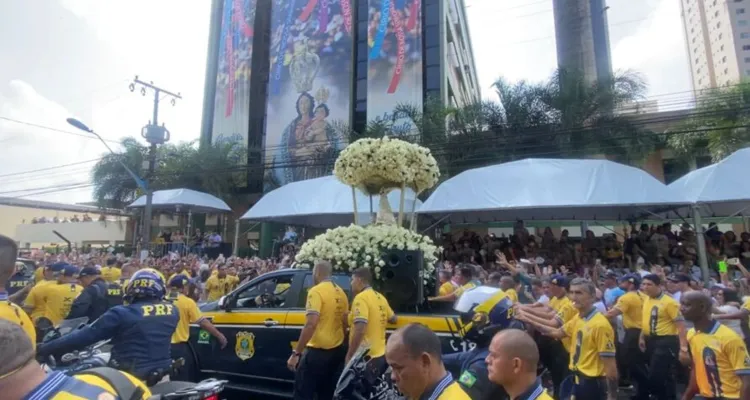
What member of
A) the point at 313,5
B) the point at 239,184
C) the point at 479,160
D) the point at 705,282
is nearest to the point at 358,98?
the point at 313,5

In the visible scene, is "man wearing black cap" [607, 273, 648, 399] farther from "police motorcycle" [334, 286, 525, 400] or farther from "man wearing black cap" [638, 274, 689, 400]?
"police motorcycle" [334, 286, 525, 400]

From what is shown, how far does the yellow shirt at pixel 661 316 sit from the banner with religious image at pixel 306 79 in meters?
25.3

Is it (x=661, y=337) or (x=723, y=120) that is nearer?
(x=661, y=337)

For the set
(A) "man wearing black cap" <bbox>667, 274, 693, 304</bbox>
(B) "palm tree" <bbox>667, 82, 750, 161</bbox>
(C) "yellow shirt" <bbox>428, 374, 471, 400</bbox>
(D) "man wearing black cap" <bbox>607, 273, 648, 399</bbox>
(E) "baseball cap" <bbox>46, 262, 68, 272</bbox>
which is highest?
(B) "palm tree" <bbox>667, 82, 750, 161</bbox>

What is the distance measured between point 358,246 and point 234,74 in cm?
3402

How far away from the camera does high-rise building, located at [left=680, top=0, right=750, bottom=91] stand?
8681 cm

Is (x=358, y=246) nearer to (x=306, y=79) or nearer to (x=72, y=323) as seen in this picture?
(x=72, y=323)

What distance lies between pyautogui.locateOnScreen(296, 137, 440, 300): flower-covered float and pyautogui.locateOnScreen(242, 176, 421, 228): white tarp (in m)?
7.61

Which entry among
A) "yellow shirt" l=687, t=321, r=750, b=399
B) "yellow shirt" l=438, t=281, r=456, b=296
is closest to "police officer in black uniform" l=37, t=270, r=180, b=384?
"yellow shirt" l=687, t=321, r=750, b=399

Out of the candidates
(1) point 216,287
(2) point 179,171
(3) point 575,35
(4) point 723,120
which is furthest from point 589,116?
(2) point 179,171

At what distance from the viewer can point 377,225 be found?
21.5 ft

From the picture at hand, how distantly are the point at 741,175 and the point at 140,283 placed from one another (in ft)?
42.5

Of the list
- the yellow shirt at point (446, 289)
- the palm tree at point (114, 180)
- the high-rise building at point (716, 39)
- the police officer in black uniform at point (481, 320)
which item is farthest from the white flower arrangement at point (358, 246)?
the high-rise building at point (716, 39)

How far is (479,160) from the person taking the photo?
19.6 metres
